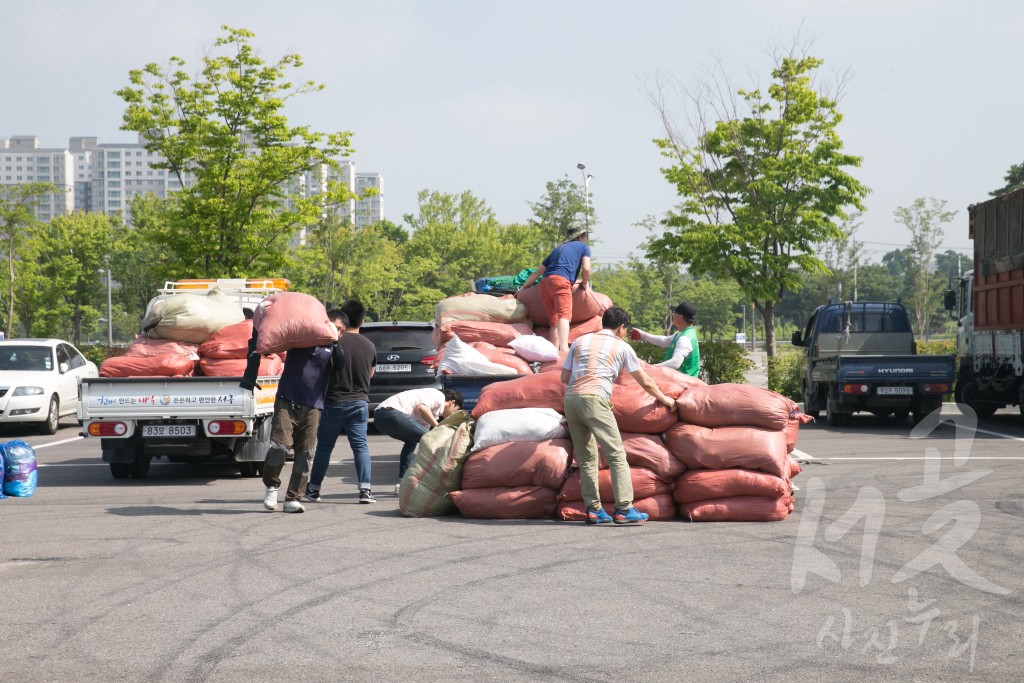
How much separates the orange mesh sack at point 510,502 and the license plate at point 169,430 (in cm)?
387

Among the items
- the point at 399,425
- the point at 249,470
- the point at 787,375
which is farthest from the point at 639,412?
the point at 787,375

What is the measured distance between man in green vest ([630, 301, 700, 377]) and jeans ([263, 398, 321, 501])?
10.2ft

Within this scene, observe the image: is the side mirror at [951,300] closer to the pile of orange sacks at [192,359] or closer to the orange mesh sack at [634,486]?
the pile of orange sacks at [192,359]

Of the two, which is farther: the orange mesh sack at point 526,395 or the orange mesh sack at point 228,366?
the orange mesh sack at point 228,366

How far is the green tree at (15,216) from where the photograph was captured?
47.7 metres

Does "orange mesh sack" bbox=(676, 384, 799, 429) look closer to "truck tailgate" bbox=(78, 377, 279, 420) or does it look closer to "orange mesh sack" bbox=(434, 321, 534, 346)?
"orange mesh sack" bbox=(434, 321, 534, 346)

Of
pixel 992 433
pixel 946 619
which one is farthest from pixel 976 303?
pixel 946 619

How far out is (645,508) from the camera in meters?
9.25

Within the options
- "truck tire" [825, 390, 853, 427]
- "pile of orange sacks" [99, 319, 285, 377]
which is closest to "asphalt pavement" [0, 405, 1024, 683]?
"pile of orange sacks" [99, 319, 285, 377]

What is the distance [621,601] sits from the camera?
6.26 meters

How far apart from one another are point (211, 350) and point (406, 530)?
16.2 feet

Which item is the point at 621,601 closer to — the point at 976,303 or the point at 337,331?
the point at 337,331

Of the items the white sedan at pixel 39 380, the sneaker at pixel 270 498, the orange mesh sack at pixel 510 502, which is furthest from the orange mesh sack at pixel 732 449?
the white sedan at pixel 39 380

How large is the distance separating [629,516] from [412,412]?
2.70 m
